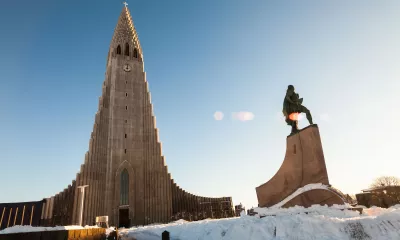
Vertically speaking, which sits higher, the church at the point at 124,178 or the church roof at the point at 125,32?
the church roof at the point at 125,32

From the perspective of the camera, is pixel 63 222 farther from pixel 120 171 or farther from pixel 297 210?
pixel 297 210

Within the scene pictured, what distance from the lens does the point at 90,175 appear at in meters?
29.7

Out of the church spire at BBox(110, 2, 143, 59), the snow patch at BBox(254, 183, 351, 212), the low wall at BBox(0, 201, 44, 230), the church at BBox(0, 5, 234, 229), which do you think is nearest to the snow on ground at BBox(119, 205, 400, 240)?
the snow patch at BBox(254, 183, 351, 212)

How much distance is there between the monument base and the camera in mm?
11023

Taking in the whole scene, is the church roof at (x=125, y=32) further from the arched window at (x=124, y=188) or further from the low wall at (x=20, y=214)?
the low wall at (x=20, y=214)

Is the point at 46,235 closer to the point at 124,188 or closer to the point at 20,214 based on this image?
the point at 124,188

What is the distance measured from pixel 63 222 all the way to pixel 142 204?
8.40 metres

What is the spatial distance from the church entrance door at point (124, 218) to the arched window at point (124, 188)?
88 cm

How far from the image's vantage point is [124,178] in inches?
1243

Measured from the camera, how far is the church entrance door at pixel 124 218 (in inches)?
1160

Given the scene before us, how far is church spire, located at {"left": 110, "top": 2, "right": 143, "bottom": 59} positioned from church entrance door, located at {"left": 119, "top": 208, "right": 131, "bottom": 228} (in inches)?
890

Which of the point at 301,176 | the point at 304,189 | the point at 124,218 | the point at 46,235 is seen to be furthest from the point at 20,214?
the point at 304,189

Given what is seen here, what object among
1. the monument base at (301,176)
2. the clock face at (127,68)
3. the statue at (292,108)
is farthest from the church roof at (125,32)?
the monument base at (301,176)

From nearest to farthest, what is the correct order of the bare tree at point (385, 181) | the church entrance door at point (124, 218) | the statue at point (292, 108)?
the statue at point (292, 108) < the church entrance door at point (124, 218) < the bare tree at point (385, 181)
